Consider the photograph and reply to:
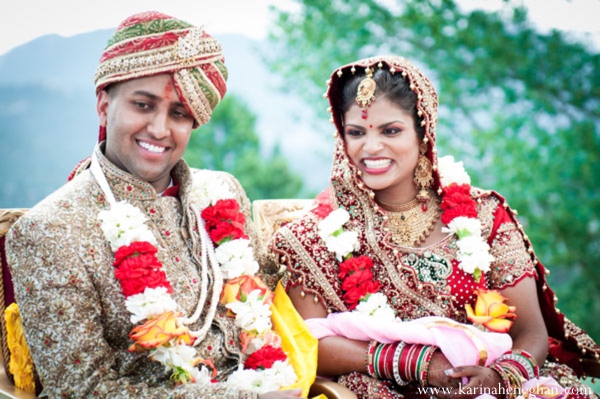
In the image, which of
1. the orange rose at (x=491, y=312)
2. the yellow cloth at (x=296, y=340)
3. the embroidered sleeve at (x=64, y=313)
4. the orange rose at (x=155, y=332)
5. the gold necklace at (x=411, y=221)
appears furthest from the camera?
the gold necklace at (x=411, y=221)

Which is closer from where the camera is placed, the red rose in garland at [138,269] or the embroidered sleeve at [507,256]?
the red rose in garland at [138,269]

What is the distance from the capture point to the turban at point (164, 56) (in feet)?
7.39

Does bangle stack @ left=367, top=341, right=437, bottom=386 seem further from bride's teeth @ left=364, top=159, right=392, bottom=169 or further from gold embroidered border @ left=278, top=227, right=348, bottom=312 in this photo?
bride's teeth @ left=364, top=159, right=392, bottom=169

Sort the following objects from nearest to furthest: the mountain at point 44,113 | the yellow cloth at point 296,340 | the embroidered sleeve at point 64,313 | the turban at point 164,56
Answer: the embroidered sleeve at point 64,313 < the turban at point 164,56 < the yellow cloth at point 296,340 < the mountain at point 44,113

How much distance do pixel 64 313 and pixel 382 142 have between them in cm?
158

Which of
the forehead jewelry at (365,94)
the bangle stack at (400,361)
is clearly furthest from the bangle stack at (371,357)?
the forehead jewelry at (365,94)

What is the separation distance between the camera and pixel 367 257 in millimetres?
2863

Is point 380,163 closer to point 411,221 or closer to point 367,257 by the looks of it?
point 411,221

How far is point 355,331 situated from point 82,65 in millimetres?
4798

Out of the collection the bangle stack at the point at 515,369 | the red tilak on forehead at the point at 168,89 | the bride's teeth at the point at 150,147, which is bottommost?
the bangle stack at the point at 515,369

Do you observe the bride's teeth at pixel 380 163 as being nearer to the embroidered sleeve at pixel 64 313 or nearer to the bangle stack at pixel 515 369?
the bangle stack at pixel 515 369

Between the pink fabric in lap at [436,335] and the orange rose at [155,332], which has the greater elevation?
the orange rose at [155,332]

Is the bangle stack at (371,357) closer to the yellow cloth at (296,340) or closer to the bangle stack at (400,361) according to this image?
the bangle stack at (400,361)

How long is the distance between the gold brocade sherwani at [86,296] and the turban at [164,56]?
0.36 m
